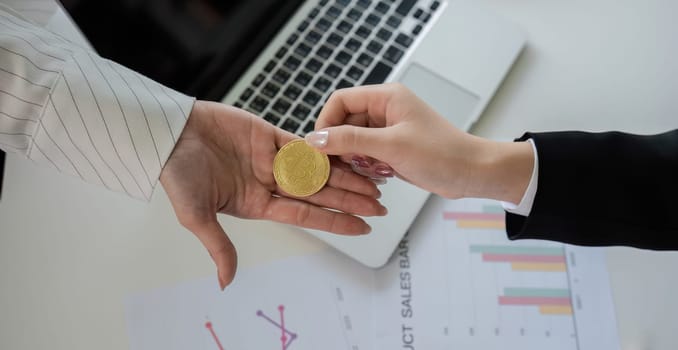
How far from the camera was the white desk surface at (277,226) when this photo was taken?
0.89 meters

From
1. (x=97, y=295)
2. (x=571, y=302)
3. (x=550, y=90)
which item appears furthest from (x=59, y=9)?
(x=571, y=302)

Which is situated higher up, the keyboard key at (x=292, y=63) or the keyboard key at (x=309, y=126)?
the keyboard key at (x=292, y=63)

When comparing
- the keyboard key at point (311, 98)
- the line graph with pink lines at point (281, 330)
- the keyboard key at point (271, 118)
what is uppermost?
the keyboard key at point (311, 98)

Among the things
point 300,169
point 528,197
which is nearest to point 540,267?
point 528,197

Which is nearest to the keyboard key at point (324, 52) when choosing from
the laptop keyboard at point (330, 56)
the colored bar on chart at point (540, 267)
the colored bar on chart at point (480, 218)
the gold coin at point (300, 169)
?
the laptop keyboard at point (330, 56)

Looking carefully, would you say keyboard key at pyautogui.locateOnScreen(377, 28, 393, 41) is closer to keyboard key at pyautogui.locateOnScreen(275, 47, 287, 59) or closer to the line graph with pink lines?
keyboard key at pyautogui.locateOnScreen(275, 47, 287, 59)

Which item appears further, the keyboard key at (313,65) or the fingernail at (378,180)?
the keyboard key at (313,65)

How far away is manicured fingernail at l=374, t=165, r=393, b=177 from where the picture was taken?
84cm

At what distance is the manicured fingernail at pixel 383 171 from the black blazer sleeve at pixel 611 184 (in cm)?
20

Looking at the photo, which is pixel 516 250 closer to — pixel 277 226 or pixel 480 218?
pixel 480 218

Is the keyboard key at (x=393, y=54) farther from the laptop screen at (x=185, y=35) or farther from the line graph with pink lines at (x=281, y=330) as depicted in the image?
the line graph with pink lines at (x=281, y=330)

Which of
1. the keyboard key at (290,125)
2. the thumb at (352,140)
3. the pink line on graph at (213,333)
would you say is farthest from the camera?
the keyboard key at (290,125)

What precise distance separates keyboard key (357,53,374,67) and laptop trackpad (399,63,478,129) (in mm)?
61

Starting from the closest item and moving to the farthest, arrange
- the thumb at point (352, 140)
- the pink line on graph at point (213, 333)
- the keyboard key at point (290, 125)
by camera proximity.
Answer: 1. the thumb at point (352, 140)
2. the pink line on graph at point (213, 333)
3. the keyboard key at point (290, 125)
